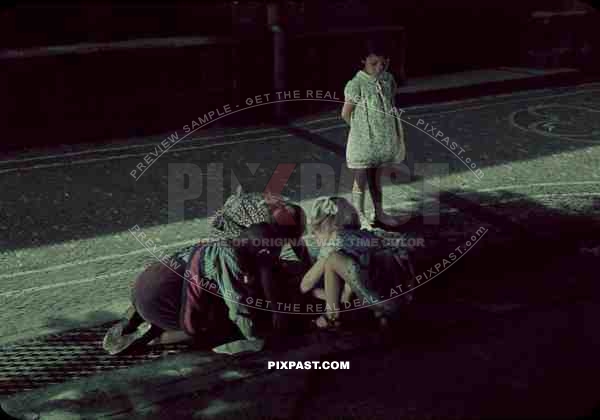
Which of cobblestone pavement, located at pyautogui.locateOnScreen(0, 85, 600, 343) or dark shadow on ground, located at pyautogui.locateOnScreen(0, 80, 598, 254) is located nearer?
cobblestone pavement, located at pyautogui.locateOnScreen(0, 85, 600, 343)

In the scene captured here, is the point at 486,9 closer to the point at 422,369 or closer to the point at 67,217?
the point at 67,217

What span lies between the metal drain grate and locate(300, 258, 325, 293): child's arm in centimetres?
94

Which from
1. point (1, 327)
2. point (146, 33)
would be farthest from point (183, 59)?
point (1, 327)

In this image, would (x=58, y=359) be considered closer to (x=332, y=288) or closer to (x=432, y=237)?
(x=332, y=288)

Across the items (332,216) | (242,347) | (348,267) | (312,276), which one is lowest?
(242,347)

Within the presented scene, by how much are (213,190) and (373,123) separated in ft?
8.74

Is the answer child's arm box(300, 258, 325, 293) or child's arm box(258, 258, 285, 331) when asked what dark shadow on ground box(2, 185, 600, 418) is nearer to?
child's arm box(300, 258, 325, 293)

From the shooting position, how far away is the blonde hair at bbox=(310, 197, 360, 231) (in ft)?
16.7

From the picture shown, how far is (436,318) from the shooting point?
5.46m

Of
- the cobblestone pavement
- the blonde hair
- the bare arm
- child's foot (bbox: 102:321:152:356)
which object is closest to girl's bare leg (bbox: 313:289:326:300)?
the blonde hair

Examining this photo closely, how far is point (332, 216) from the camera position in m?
5.08

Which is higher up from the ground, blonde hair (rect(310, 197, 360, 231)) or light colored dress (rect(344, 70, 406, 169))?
light colored dress (rect(344, 70, 406, 169))

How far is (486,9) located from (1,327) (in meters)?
12.6

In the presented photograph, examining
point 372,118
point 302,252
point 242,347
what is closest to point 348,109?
point 372,118
